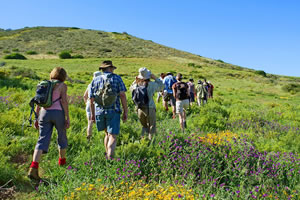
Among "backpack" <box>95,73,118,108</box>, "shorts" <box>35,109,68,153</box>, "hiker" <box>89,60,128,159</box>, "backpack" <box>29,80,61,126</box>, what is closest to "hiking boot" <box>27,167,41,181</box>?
"shorts" <box>35,109,68,153</box>

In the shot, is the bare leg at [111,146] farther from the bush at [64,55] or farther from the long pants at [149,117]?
the bush at [64,55]

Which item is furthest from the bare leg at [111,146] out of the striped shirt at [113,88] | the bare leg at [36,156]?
the bare leg at [36,156]

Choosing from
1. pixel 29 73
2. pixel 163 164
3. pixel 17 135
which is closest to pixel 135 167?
pixel 163 164

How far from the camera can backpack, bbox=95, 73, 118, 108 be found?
417 centimetres

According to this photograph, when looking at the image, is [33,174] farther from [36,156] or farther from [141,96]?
[141,96]

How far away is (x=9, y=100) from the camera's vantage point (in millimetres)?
7977

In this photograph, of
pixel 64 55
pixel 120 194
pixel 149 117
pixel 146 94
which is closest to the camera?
pixel 120 194

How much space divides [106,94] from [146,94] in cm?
126

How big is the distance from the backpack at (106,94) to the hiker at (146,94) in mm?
1085

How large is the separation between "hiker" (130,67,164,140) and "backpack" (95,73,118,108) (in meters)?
1.08

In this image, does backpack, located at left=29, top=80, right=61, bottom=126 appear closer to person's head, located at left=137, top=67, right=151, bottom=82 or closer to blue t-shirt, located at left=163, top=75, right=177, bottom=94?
person's head, located at left=137, top=67, right=151, bottom=82

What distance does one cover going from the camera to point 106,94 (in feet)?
13.7

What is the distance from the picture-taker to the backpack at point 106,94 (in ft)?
13.7

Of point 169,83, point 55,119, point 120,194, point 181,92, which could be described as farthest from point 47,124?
point 169,83
